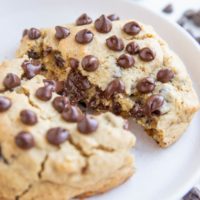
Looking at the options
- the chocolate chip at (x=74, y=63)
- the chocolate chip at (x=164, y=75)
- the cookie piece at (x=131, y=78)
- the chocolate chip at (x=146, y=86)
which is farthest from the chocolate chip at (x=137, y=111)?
the chocolate chip at (x=74, y=63)

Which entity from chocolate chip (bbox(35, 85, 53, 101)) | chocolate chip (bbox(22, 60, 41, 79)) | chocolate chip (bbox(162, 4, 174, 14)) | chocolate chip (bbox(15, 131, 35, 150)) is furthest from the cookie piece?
chocolate chip (bbox(162, 4, 174, 14))

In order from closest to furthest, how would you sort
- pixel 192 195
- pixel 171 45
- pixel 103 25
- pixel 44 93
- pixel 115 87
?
1. pixel 44 93
2. pixel 115 87
3. pixel 192 195
4. pixel 103 25
5. pixel 171 45

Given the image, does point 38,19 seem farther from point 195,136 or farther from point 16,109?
point 195,136

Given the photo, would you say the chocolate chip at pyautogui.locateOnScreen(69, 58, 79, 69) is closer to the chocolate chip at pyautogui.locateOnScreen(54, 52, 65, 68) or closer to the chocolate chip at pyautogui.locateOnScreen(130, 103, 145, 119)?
the chocolate chip at pyautogui.locateOnScreen(54, 52, 65, 68)

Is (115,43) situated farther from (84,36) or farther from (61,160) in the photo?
(61,160)

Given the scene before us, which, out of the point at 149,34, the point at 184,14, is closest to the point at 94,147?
the point at 149,34

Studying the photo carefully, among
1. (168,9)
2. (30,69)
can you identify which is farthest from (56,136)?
(168,9)
